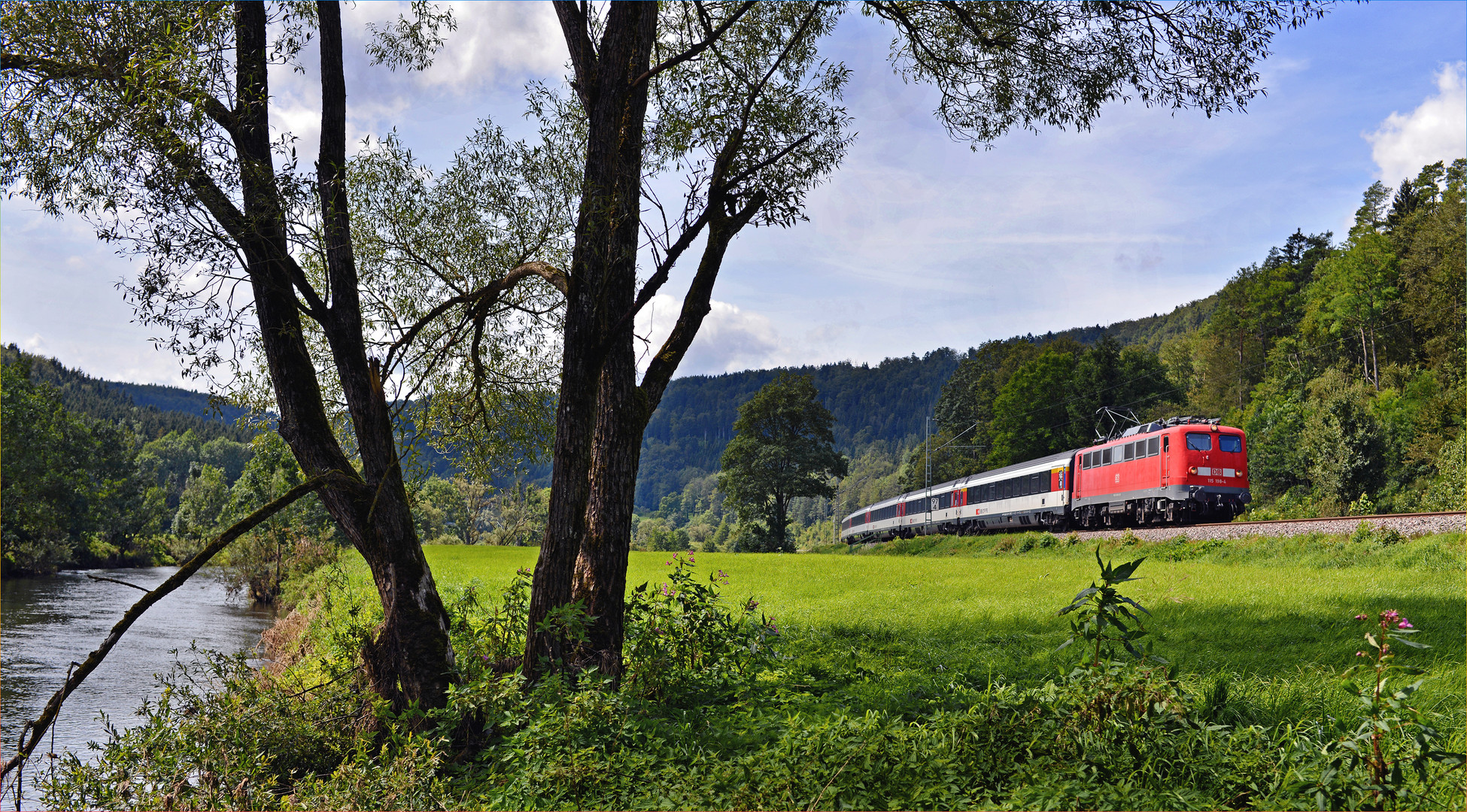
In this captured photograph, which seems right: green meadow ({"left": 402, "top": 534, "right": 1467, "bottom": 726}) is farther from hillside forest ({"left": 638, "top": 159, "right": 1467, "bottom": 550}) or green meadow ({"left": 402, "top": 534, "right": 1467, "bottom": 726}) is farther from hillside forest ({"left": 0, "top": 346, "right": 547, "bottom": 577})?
hillside forest ({"left": 638, "top": 159, "right": 1467, "bottom": 550})

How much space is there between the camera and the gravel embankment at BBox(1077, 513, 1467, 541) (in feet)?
48.2

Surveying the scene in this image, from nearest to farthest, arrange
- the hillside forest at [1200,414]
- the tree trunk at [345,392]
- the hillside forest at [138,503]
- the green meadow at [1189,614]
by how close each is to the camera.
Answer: the tree trunk at [345,392] < the green meadow at [1189,614] < the hillside forest at [138,503] < the hillside forest at [1200,414]

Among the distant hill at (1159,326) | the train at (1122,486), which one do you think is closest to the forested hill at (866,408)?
the distant hill at (1159,326)

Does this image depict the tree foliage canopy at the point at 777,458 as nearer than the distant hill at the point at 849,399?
Yes

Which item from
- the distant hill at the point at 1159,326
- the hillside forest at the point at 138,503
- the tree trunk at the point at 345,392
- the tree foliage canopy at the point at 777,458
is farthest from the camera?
the distant hill at the point at 1159,326

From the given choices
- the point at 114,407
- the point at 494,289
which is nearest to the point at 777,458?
the point at 494,289

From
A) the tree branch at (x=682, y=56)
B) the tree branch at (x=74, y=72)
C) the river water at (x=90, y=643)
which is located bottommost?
the river water at (x=90, y=643)

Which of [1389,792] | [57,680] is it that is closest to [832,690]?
[1389,792]

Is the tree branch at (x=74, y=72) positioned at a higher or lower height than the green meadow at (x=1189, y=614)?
higher

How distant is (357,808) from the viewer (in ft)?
15.9

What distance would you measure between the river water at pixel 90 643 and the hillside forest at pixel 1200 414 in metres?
2.25

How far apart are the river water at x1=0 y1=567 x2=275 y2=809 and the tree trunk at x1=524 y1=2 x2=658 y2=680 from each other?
11.1ft

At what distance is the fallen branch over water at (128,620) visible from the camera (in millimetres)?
5008

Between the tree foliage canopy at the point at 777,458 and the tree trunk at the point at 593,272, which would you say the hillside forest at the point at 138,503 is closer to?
the tree trunk at the point at 593,272
